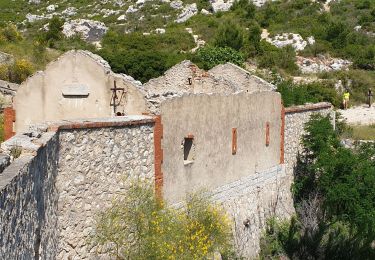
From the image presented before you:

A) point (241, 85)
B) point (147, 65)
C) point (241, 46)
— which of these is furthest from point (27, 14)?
point (241, 85)

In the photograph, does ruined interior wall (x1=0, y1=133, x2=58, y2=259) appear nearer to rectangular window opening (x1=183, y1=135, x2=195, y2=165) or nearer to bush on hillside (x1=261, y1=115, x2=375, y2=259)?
rectangular window opening (x1=183, y1=135, x2=195, y2=165)

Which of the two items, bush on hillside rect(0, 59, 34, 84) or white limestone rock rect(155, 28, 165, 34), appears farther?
white limestone rock rect(155, 28, 165, 34)

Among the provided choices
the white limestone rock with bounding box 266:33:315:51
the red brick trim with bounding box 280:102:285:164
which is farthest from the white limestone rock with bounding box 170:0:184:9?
the red brick trim with bounding box 280:102:285:164

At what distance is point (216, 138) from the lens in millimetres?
14766

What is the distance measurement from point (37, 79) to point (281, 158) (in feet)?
28.4

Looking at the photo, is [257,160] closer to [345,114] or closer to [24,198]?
[24,198]

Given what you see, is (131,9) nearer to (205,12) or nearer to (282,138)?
(205,12)

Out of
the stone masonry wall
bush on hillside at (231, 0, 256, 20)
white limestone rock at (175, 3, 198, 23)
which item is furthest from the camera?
white limestone rock at (175, 3, 198, 23)

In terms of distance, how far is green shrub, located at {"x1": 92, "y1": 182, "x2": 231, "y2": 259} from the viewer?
1000 cm

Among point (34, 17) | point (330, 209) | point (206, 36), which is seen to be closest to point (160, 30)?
point (206, 36)

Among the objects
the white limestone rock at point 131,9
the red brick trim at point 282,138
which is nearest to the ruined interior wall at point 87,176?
the red brick trim at point 282,138

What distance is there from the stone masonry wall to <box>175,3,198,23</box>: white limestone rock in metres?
45.3

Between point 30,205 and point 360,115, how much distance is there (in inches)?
1187

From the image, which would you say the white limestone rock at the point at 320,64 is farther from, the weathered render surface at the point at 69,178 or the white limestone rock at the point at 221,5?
the weathered render surface at the point at 69,178
